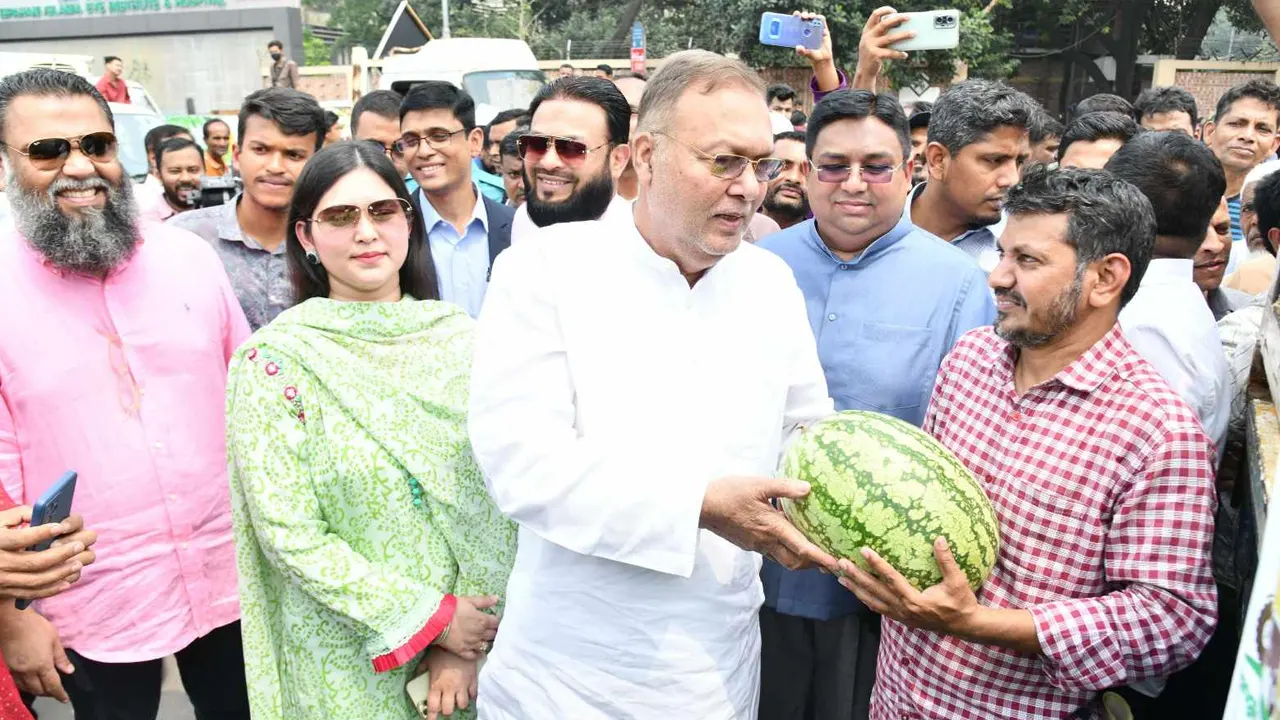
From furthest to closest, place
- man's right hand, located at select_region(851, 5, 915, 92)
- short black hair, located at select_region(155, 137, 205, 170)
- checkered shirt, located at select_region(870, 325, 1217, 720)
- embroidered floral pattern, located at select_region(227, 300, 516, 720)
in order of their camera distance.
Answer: short black hair, located at select_region(155, 137, 205, 170) < man's right hand, located at select_region(851, 5, 915, 92) < embroidered floral pattern, located at select_region(227, 300, 516, 720) < checkered shirt, located at select_region(870, 325, 1217, 720)

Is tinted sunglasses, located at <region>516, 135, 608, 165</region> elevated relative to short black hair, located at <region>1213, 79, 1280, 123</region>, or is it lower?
lower

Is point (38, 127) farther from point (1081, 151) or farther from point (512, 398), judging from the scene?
point (1081, 151)

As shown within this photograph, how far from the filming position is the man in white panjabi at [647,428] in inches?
83.6

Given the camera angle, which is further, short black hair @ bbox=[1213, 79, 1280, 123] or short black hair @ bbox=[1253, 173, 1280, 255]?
short black hair @ bbox=[1213, 79, 1280, 123]

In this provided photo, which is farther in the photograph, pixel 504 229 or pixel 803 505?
pixel 504 229

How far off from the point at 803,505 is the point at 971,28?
23585 millimetres

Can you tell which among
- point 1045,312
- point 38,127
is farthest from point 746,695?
point 38,127

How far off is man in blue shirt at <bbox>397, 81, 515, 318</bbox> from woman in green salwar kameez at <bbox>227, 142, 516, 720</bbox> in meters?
1.83

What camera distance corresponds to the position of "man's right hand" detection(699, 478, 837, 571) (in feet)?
6.91

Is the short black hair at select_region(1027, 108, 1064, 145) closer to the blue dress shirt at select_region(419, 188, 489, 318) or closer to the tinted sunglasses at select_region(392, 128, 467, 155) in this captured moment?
the blue dress shirt at select_region(419, 188, 489, 318)

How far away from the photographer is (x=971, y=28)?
75.1ft

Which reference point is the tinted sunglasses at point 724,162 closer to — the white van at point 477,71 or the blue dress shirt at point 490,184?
the blue dress shirt at point 490,184

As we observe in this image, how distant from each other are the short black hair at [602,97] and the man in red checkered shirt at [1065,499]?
8.41ft

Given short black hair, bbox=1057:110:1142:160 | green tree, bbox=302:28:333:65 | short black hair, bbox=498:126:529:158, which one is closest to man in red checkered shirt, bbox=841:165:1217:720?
short black hair, bbox=1057:110:1142:160
